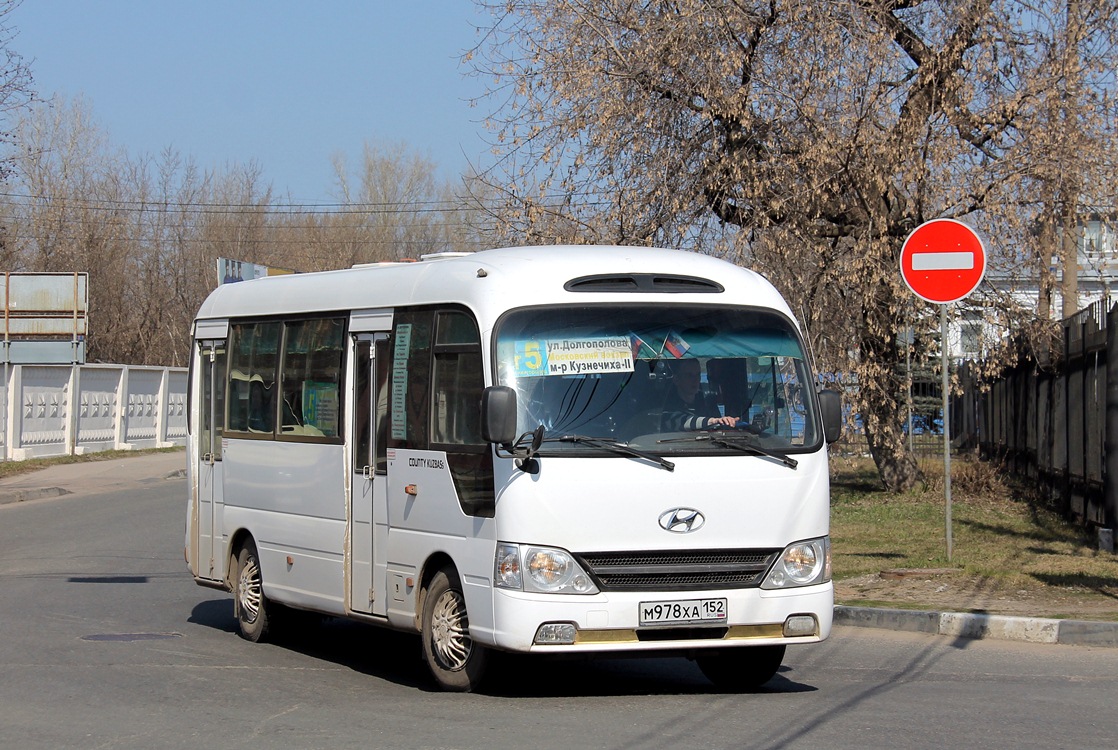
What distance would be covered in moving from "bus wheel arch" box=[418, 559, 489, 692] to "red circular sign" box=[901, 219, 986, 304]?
626cm

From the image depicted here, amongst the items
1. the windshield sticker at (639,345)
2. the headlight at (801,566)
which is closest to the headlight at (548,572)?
the headlight at (801,566)

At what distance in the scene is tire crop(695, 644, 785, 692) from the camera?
845 centimetres

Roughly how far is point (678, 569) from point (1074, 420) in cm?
1101

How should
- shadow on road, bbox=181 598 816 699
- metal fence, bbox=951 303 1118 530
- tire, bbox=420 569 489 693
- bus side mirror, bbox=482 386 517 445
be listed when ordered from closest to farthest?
bus side mirror, bbox=482 386 517 445, tire, bbox=420 569 489 693, shadow on road, bbox=181 598 816 699, metal fence, bbox=951 303 1118 530

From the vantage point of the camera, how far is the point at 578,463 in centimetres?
773

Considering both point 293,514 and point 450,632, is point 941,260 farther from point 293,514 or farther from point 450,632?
point 450,632

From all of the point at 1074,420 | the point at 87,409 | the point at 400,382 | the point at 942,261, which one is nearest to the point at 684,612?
the point at 400,382

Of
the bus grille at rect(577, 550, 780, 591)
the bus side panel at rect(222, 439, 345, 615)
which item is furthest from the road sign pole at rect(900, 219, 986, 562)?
the bus side panel at rect(222, 439, 345, 615)

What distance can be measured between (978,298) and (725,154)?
4.45m

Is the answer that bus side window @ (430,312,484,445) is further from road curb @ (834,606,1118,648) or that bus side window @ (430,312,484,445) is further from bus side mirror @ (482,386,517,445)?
road curb @ (834,606,1118,648)

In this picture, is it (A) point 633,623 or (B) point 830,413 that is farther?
(B) point 830,413

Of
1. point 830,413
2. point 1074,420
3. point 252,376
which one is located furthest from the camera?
point 1074,420

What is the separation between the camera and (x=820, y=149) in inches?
686

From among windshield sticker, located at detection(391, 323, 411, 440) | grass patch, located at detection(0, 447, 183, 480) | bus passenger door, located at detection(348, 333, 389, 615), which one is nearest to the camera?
windshield sticker, located at detection(391, 323, 411, 440)
